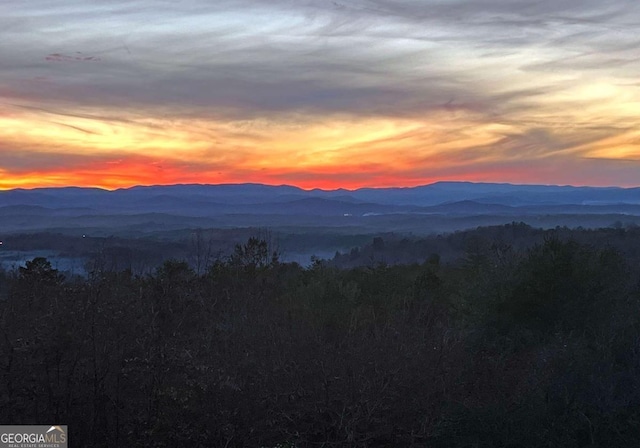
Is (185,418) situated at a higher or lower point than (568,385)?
lower

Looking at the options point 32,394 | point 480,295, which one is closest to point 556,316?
point 480,295

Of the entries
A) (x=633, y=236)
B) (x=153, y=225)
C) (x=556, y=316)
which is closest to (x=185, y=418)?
(x=556, y=316)

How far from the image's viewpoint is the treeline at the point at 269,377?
26.3ft

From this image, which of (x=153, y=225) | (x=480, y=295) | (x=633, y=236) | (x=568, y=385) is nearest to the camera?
(x=568, y=385)

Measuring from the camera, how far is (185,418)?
875 cm

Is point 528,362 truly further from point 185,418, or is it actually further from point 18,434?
point 18,434

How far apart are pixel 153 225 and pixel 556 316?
143 meters

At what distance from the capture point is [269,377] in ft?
32.3

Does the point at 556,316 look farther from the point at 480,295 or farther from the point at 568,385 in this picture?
the point at 568,385

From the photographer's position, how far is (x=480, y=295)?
1566 centimetres

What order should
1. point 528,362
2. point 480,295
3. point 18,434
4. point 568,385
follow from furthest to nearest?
point 480,295 < point 528,362 < point 568,385 < point 18,434

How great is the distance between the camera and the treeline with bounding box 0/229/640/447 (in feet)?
26.3

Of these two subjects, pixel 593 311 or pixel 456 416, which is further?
pixel 593 311

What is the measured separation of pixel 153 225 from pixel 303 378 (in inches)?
5740
